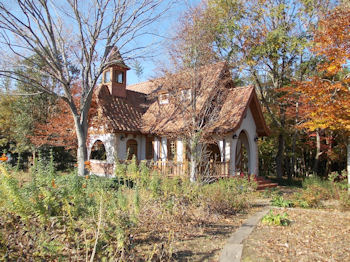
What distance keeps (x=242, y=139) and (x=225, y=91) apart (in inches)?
205

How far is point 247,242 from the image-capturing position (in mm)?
5328

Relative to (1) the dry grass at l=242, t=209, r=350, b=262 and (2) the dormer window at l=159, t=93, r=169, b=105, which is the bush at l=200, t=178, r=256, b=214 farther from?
(2) the dormer window at l=159, t=93, r=169, b=105

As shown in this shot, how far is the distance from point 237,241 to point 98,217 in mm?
2801

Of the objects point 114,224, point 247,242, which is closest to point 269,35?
point 247,242

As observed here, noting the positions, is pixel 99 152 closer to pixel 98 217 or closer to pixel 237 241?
pixel 237 241

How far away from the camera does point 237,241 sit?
17.6 ft

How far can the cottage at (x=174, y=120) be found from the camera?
1245cm

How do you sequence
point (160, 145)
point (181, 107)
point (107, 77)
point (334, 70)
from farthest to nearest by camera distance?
point (107, 77)
point (160, 145)
point (181, 107)
point (334, 70)

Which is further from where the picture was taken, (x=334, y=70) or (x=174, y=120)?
(x=174, y=120)

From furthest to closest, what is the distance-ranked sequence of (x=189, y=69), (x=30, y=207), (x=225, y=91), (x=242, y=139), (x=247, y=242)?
(x=242, y=139)
(x=225, y=91)
(x=189, y=69)
(x=247, y=242)
(x=30, y=207)

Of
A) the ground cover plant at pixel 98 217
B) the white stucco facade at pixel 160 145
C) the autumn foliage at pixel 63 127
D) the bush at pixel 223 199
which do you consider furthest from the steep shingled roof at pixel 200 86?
the autumn foliage at pixel 63 127

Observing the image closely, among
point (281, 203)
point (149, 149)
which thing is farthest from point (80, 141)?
point (281, 203)

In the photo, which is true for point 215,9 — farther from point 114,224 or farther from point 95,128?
point 114,224

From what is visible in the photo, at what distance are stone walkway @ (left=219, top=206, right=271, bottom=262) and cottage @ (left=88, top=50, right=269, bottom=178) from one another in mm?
4758
